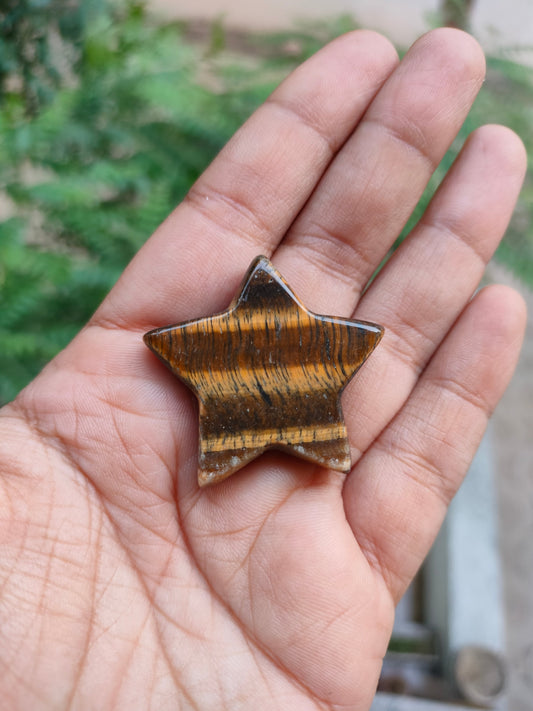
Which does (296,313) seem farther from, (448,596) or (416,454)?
(448,596)

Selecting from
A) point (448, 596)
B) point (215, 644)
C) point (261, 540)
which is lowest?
point (448, 596)

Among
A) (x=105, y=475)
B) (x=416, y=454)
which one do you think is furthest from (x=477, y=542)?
(x=105, y=475)

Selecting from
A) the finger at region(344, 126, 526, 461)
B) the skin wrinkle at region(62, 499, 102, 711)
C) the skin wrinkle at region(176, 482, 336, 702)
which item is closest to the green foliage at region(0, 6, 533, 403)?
the finger at region(344, 126, 526, 461)

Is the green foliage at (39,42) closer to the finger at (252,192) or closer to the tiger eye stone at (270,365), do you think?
the finger at (252,192)

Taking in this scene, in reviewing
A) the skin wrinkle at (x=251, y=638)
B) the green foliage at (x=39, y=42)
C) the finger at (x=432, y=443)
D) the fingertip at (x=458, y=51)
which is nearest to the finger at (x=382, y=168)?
the fingertip at (x=458, y=51)

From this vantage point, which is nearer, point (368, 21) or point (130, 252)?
point (130, 252)

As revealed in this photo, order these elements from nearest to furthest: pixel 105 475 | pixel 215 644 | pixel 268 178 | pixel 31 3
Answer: pixel 215 644, pixel 105 475, pixel 268 178, pixel 31 3
